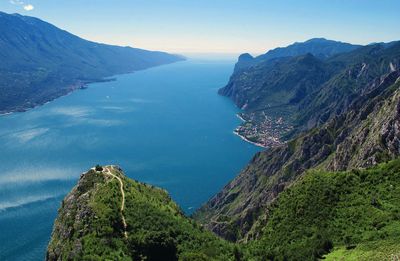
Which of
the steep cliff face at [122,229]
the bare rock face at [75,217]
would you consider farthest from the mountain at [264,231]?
the steep cliff face at [122,229]

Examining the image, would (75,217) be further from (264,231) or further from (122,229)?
(264,231)

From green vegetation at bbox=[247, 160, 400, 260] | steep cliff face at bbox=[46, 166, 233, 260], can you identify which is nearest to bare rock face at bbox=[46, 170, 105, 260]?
steep cliff face at bbox=[46, 166, 233, 260]

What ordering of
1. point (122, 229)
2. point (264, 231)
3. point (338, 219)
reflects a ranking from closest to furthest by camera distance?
point (122, 229), point (338, 219), point (264, 231)

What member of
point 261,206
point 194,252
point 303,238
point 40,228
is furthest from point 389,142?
point 40,228

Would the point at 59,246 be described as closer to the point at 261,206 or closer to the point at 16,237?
the point at 261,206

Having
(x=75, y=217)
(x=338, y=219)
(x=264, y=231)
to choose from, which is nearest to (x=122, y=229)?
(x=75, y=217)

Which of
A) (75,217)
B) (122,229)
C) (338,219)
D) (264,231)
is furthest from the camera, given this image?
(264,231)

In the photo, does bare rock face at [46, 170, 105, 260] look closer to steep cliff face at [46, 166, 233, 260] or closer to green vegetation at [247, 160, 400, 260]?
steep cliff face at [46, 166, 233, 260]
